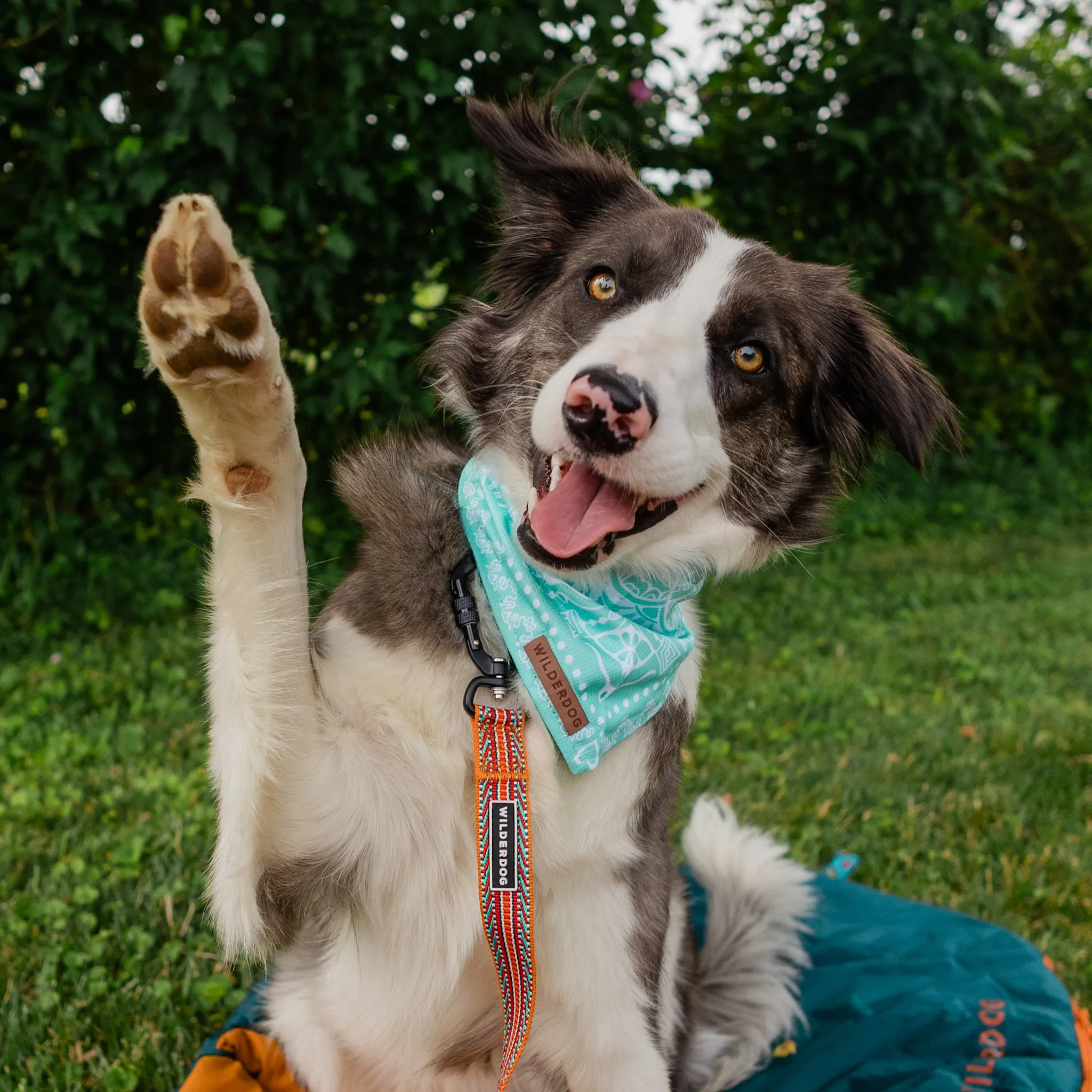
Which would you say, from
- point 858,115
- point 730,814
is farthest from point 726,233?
point 858,115

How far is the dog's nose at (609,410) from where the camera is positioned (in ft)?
6.05

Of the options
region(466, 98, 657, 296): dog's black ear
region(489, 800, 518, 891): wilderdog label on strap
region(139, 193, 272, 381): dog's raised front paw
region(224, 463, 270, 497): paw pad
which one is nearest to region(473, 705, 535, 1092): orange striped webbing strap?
region(489, 800, 518, 891): wilderdog label on strap

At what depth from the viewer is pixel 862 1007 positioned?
2930 millimetres

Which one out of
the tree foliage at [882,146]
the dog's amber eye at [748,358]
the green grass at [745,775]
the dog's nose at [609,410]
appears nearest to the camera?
the dog's nose at [609,410]

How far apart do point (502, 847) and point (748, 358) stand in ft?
3.82

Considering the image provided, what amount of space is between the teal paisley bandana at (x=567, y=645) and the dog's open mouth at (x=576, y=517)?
0.06m

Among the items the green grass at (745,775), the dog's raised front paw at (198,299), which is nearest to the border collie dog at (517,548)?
the dog's raised front paw at (198,299)

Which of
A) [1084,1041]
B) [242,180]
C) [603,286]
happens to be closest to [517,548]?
[603,286]

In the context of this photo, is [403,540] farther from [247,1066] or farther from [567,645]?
[247,1066]

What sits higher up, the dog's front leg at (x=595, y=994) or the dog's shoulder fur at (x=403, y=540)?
the dog's shoulder fur at (x=403, y=540)

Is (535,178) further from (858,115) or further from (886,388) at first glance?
(858,115)

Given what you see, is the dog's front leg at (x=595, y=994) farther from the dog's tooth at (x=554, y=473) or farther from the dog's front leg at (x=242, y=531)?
the dog's tooth at (x=554, y=473)

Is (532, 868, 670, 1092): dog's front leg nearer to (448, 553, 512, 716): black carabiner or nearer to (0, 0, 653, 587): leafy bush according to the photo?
(448, 553, 512, 716): black carabiner

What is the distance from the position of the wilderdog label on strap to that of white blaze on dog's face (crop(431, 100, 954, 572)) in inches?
18.8
